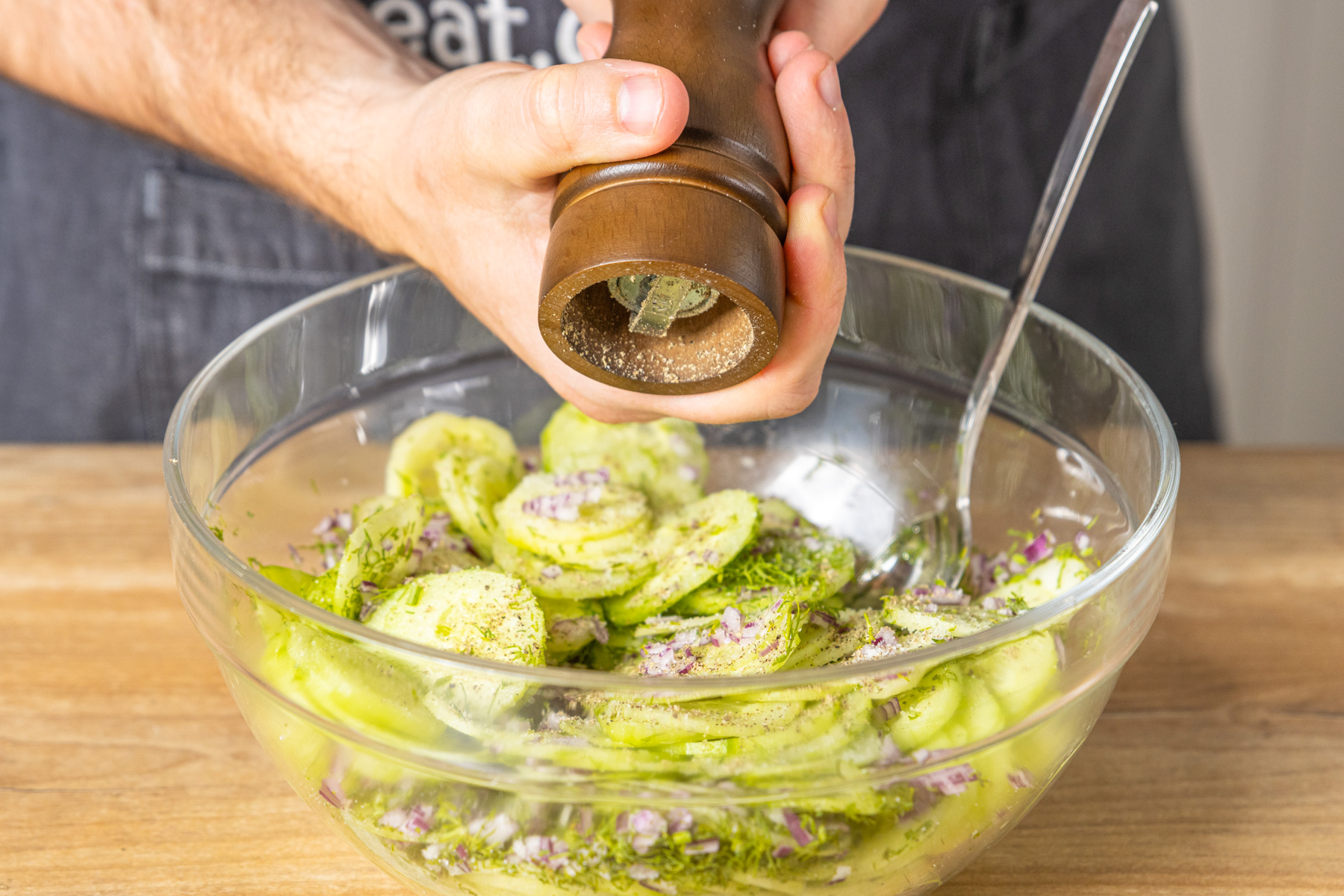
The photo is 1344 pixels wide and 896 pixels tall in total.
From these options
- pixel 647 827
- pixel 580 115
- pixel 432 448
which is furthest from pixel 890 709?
pixel 432 448

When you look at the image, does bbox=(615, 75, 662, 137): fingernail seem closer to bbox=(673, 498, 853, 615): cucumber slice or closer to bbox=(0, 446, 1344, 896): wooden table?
bbox=(673, 498, 853, 615): cucumber slice

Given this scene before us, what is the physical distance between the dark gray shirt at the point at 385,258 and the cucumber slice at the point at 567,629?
0.75m

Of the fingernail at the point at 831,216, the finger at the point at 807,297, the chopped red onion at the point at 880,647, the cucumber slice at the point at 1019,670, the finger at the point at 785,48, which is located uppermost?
the finger at the point at 785,48

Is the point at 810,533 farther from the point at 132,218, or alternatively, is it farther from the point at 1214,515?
the point at 132,218

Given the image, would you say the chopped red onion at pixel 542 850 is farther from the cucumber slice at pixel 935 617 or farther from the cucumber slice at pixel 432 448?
the cucumber slice at pixel 432 448

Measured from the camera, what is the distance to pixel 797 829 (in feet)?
1.77

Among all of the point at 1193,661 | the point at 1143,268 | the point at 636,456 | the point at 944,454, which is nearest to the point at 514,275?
the point at 636,456

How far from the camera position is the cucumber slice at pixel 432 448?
33.8 inches

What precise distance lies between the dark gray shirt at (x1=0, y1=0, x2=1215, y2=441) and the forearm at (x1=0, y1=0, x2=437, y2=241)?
0.08 m

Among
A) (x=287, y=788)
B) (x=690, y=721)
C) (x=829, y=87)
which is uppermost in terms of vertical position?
(x=829, y=87)

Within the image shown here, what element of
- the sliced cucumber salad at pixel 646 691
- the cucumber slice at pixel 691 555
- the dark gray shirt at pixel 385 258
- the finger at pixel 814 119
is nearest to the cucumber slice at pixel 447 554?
the sliced cucumber salad at pixel 646 691

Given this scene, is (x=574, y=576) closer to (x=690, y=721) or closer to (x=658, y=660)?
(x=658, y=660)

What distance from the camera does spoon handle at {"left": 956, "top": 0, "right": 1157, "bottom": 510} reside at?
2.64 ft

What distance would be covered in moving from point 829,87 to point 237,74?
25.8 inches
